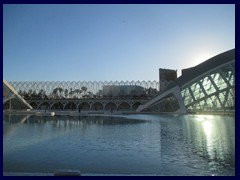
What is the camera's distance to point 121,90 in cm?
9562

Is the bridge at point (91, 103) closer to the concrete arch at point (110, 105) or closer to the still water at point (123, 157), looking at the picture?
the concrete arch at point (110, 105)

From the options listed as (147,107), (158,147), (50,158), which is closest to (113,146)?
(158,147)

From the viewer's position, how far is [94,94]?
9588cm

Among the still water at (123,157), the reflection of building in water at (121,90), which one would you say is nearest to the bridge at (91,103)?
the reflection of building in water at (121,90)

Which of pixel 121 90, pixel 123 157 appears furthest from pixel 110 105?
pixel 123 157

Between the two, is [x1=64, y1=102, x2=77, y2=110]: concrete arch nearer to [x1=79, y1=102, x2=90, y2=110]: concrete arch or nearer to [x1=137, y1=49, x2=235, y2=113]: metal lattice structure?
[x1=79, y1=102, x2=90, y2=110]: concrete arch

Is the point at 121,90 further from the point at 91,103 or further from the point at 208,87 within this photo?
the point at 208,87

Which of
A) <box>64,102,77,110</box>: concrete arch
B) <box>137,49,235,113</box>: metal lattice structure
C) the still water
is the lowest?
the still water

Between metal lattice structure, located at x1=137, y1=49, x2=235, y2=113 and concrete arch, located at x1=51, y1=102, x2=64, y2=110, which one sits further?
concrete arch, located at x1=51, y1=102, x2=64, y2=110

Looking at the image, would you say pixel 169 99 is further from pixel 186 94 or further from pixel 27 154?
pixel 27 154

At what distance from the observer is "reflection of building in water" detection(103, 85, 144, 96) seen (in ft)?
309

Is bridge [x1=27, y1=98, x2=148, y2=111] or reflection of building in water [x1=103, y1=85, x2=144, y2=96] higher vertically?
reflection of building in water [x1=103, y1=85, x2=144, y2=96]

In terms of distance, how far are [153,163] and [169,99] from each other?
41029 mm

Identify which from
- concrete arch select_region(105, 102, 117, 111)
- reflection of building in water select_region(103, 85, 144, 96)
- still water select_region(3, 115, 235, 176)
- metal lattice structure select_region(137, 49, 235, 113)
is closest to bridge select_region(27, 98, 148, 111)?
concrete arch select_region(105, 102, 117, 111)
